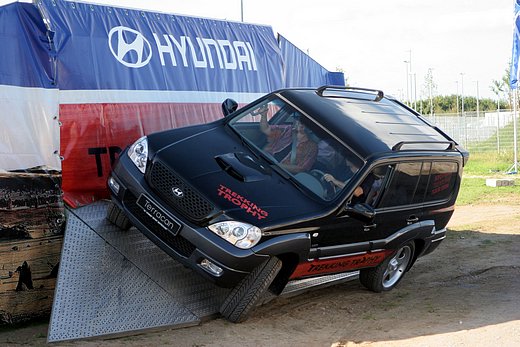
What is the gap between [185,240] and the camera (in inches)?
227

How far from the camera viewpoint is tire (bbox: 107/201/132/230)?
6.71m

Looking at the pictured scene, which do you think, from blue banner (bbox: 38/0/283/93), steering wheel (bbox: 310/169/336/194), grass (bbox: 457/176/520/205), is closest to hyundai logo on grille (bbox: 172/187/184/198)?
steering wheel (bbox: 310/169/336/194)

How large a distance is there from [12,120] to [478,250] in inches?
268

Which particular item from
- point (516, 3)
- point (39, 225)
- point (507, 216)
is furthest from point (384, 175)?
point (516, 3)

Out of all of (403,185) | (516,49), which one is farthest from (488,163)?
(403,185)

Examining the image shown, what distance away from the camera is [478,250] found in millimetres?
9977

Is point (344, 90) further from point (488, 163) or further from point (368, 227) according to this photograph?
point (488, 163)

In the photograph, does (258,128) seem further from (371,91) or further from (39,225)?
(39,225)

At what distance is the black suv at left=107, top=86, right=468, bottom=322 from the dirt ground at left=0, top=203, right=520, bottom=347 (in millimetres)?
314

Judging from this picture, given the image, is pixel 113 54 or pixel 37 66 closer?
pixel 37 66

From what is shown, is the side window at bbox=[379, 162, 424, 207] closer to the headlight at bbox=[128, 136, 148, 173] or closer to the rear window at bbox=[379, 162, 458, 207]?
the rear window at bbox=[379, 162, 458, 207]

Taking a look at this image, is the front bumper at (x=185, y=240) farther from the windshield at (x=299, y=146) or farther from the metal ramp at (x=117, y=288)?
the windshield at (x=299, y=146)

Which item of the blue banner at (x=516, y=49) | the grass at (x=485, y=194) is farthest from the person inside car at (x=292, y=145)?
the blue banner at (x=516, y=49)

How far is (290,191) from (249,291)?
0.98 m
